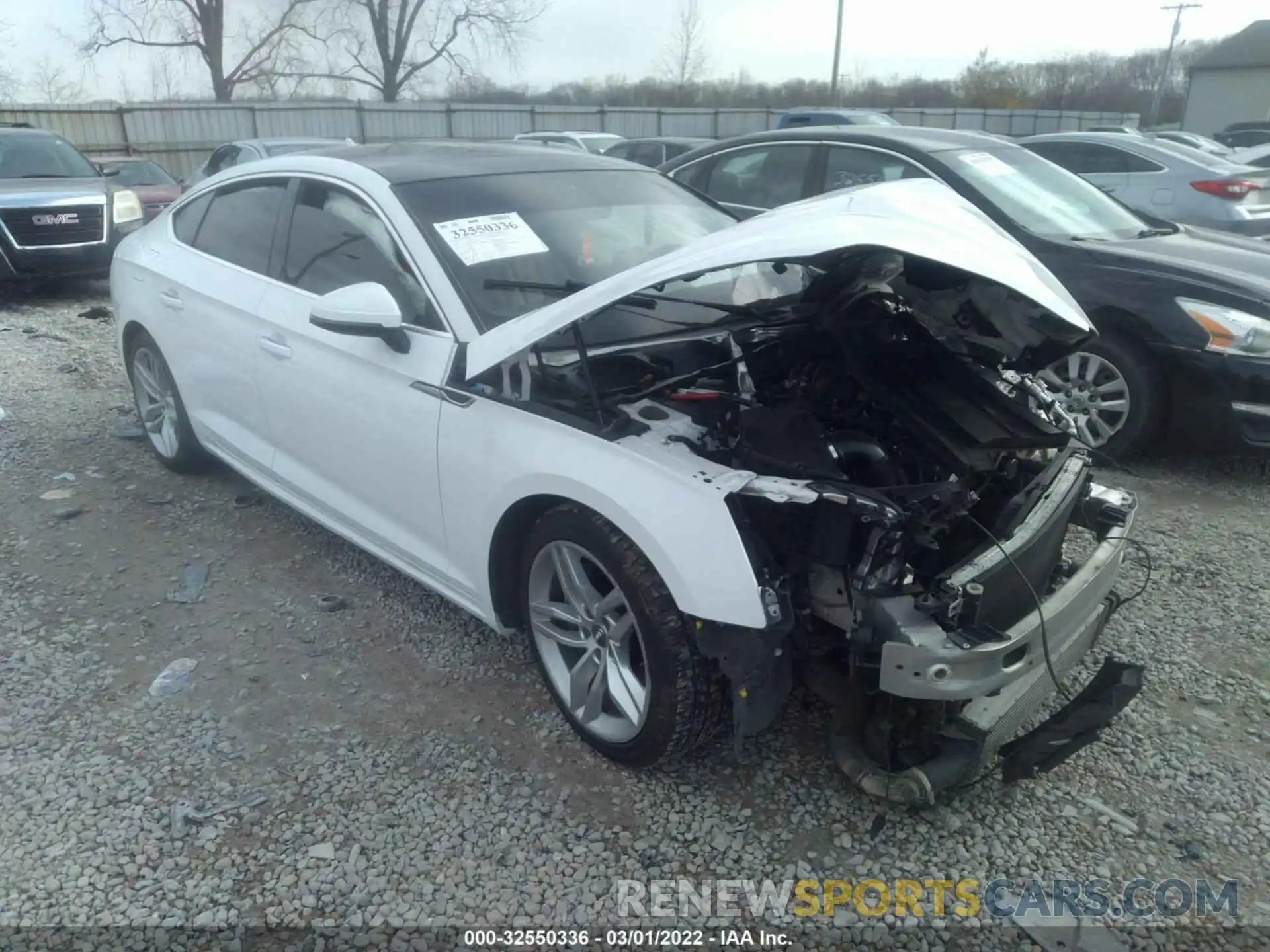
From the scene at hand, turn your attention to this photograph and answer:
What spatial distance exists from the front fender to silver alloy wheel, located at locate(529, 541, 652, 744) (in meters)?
0.19

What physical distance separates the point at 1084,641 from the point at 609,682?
1408 millimetres

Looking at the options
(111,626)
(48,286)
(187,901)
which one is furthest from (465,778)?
(48,286)

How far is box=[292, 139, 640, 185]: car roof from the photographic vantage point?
349cm

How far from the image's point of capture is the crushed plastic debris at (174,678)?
3232 millimetres

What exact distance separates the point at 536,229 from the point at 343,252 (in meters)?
0.77

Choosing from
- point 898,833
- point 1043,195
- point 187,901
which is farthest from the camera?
point 1043,195

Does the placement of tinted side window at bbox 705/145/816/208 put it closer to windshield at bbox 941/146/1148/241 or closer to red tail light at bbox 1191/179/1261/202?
windshield at bbox 941/146/1148/241

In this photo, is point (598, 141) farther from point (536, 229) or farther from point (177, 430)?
point (536, 229)

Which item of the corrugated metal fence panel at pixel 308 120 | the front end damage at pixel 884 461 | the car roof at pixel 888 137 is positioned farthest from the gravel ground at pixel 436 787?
the corrugated metal fence panel at pixel 308 120

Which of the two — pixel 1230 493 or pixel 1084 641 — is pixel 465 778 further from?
pixel 1230 493

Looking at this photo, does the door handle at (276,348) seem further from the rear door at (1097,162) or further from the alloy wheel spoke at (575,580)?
the rear door at (1097,162)

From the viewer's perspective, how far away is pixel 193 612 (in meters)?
3.75

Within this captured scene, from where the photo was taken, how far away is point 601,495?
99.1 inches

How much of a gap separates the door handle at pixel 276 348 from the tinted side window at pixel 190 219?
117cm
